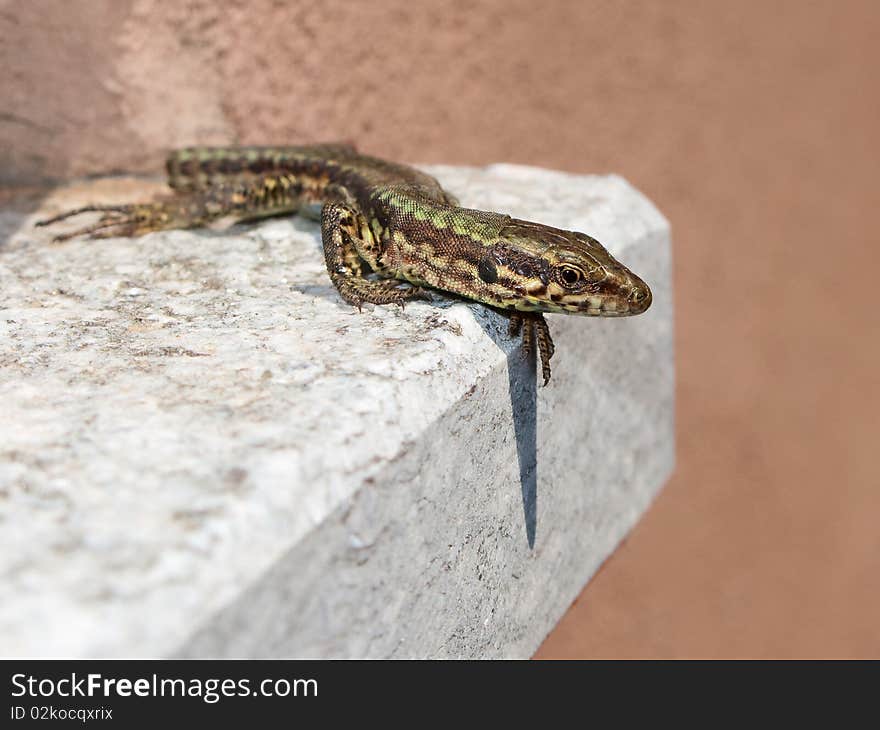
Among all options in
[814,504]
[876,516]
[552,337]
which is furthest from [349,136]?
[876,516]

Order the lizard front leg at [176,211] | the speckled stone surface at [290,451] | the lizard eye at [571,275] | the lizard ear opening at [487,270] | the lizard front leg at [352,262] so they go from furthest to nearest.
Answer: the lizard front leg at [176,211] → the lizard front leg at [352,262] → the lizard ear opening at [487,270] → the lizard eye at [571,275] → the speckled stone surface at [290,451]

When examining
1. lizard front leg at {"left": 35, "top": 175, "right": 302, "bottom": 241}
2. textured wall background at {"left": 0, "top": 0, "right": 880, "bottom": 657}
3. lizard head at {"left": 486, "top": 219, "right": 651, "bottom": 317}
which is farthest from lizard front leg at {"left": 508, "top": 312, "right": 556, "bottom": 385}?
textured wall background at {"left": 0, "top": 0, "right": 880, "bottom": 657}

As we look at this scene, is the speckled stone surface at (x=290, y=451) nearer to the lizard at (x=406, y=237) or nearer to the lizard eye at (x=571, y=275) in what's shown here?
the lizard at (x=406, y=237)

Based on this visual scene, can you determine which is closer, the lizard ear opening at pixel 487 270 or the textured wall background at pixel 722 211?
the lizard ear opening at pixel 487 270

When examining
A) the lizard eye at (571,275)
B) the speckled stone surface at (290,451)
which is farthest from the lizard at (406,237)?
the speckled stone surface at (290,451)

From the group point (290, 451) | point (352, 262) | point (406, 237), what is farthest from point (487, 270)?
point (290, 451)

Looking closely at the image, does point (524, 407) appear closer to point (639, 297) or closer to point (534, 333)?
point (534, 333)
